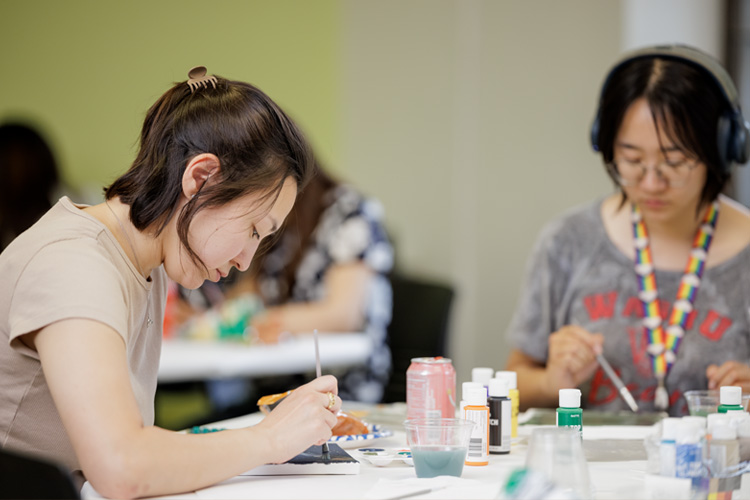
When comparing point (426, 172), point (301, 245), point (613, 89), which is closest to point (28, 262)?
point (613, 89)

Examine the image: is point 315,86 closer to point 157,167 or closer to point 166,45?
point 166,45

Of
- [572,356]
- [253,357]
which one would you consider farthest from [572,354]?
[253,357]

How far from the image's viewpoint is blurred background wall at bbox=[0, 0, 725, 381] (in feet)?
10.8

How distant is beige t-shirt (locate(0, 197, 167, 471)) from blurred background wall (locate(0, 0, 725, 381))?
1.19 metres

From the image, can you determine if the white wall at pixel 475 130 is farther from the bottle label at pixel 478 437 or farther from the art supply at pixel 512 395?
the bottle label at pixel 478 437

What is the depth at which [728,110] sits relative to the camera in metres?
1.92

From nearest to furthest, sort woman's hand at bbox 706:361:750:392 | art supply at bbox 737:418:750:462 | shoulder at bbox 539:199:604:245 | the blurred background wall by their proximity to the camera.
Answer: art supply at bbox 737:418:750:462 → woman's hand at bbox 706:361:750:392 → shoulder at bbox 539:199:604:245 → the blurred background wall

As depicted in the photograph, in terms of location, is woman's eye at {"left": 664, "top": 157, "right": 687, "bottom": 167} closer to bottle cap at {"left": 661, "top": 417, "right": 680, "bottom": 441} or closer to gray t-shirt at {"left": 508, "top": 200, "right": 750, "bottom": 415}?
gray t-shirt at {"left": 508, "top": 200, "right": 750, "bottom": 415}

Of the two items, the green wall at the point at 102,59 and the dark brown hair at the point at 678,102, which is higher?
the green wall at the point at 102,59

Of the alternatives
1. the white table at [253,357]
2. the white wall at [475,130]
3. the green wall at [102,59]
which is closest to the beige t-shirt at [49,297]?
the white table at [253,357]

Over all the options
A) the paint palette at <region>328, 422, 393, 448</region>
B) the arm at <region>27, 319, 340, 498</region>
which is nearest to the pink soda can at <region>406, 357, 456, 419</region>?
the paint palette at <region>328, 422, 393, 448</region>

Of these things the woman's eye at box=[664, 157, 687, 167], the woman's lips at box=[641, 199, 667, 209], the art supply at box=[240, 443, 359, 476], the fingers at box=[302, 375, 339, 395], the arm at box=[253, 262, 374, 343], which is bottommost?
the arm at box=[253, 262, 374, 343]

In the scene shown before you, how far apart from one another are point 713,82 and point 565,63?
142 cm

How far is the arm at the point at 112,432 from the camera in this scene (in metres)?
1.10
